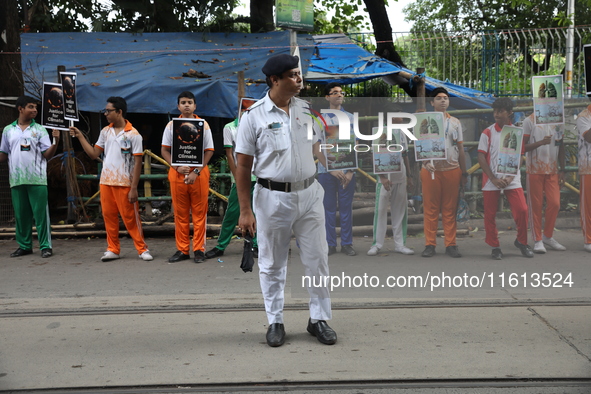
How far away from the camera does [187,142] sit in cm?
750

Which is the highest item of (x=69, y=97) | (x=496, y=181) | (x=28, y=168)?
(x=69, y=97)

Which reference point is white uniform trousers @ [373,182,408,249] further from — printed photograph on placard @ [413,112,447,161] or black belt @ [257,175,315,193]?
black belt @ [257,175,315,193]

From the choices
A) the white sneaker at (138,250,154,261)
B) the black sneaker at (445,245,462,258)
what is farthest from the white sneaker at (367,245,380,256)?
the white sneaker at (138,250,154,261)

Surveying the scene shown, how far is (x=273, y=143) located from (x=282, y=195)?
1.11 feet

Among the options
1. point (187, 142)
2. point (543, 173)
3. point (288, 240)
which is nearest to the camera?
point (288, 240)

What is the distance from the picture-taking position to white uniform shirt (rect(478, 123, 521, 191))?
6383mm

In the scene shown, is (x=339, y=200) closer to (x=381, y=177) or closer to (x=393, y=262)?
(x=381, y=177)

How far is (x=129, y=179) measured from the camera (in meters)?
7.63

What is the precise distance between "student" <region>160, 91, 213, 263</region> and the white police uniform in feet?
10.3

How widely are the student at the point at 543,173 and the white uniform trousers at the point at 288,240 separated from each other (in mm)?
2771

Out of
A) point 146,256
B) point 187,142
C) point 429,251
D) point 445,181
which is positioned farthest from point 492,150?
point 146,256

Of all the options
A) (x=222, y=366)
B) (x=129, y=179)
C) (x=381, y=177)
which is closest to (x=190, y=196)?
(x=129, y=179)

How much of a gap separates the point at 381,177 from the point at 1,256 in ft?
15.9

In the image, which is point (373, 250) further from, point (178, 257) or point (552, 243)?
point (178, 257)
